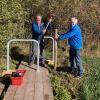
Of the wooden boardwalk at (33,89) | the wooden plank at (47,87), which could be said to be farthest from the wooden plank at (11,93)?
the wooden plank at (47,87)

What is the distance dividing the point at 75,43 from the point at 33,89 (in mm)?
2215

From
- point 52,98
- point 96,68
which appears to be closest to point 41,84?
point 52,98

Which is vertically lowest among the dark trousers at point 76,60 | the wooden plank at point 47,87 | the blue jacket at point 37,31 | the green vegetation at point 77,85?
the green vegetation at point 77,85

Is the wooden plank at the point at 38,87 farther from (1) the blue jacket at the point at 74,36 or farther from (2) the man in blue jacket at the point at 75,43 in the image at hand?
(1) the blue jacket at the point at 74,36

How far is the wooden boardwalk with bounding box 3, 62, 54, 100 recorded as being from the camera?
9062 millimetres

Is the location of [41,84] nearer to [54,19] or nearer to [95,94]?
[95,94]

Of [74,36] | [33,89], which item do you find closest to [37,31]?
[74,36]

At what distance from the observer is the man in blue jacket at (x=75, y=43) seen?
1118 cm

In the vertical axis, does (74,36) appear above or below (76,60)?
above

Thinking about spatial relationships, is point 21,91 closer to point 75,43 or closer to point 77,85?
point 77,85

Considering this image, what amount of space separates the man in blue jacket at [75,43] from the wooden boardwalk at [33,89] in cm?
90

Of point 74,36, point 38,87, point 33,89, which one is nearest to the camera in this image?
point 33,89

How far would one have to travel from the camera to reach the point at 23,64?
13.0 metres

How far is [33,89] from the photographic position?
9.79 meters
